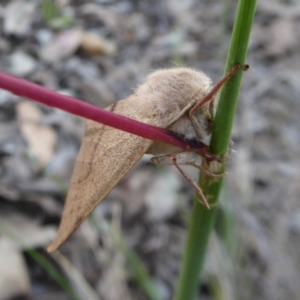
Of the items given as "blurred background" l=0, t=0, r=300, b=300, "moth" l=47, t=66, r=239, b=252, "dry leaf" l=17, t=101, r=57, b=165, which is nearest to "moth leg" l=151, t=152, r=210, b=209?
"moth" l=47, t=66, r=239, b=252

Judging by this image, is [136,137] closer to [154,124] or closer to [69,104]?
[154,124]

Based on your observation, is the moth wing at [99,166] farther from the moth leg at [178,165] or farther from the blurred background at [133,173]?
the blurred background at [133,173]

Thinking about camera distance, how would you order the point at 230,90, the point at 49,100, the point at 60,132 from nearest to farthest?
the point at 49,100 < the point at 230,90 < the point at 60,132

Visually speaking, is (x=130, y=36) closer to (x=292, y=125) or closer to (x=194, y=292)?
(x=292, y=125)

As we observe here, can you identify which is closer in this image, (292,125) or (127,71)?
(292,125)

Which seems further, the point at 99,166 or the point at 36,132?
the point at 36,132

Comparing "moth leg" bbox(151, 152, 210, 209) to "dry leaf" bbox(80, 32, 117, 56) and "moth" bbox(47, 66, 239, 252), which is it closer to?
"moth" bbox(47, 66, 239, 252)

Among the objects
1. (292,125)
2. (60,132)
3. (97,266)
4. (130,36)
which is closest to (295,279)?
(97,266)

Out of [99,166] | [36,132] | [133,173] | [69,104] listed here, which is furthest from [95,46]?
[69,104]
